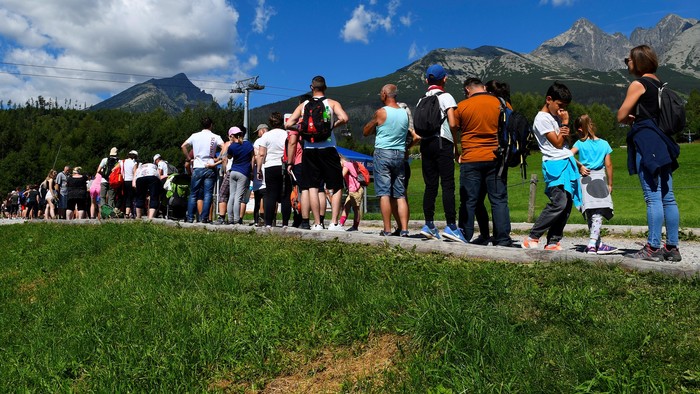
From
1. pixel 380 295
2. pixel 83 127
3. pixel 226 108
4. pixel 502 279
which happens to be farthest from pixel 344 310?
pixel 83 127

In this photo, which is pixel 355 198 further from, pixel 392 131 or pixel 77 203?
pixel 77 203

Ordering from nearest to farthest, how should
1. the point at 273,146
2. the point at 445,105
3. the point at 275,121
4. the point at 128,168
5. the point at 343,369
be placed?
the point at 343,369 → the point at 445,105 → the point at 273,146 → the point at 275,121 → the point at 128,168

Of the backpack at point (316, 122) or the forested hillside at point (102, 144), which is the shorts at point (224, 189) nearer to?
the backpack at point (316, 122)

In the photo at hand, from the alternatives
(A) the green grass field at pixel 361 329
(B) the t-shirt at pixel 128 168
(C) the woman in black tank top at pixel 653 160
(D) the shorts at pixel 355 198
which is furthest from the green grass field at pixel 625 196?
(A) the green grass field at pixel 361 329

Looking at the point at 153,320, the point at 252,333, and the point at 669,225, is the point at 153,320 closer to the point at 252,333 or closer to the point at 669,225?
the point at 252,333

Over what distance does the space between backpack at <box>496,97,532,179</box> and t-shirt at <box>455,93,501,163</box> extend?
0.07 m

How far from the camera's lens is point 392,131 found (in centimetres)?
748

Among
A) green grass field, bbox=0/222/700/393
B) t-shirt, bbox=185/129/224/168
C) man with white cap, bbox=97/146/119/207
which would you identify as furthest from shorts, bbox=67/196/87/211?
green grass field, bbox=0/222/700/393

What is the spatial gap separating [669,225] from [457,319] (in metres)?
2.95

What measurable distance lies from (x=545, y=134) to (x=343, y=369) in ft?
14.2

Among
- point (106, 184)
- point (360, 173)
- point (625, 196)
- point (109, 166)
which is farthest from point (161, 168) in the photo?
point (625, 196)

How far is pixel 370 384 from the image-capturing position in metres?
3.28

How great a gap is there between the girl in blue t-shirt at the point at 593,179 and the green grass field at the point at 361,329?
7.49 ft

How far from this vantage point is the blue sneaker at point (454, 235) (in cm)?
660
